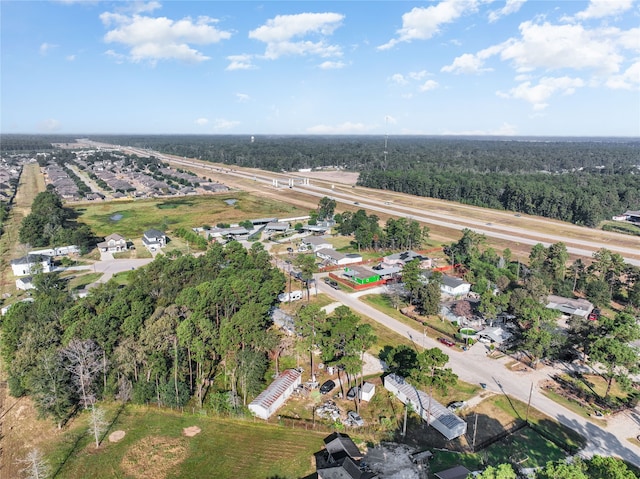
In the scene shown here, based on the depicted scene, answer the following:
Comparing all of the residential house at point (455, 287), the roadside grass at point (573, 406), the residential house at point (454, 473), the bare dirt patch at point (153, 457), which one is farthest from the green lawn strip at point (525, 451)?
the residential house at point (455, 287)

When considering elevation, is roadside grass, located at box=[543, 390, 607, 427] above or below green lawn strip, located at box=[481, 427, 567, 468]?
above

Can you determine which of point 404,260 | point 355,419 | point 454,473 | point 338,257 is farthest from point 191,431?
point 404,260

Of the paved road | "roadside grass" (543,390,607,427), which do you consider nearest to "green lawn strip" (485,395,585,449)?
the paved road

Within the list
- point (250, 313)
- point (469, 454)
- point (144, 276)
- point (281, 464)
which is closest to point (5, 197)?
point (144, 276)

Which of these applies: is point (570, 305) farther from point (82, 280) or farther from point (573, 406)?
point (82, 280)

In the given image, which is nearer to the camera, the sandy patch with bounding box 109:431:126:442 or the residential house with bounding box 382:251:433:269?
the sandy patch with bounding box 109:431:126:442

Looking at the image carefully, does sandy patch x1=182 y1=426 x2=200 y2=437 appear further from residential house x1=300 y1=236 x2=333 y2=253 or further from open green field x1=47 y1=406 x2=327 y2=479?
residential house x1=300 y1=236 x2=333 y2=253

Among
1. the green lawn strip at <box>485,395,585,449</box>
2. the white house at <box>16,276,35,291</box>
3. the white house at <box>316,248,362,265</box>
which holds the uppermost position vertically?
the white house at <box>316,248,362,265</box>

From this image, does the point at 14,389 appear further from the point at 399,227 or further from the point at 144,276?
the point at 399,227

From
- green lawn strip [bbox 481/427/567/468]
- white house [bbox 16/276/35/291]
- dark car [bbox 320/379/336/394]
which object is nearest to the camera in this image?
green lawn strip [bbox 481/427/567/468]
